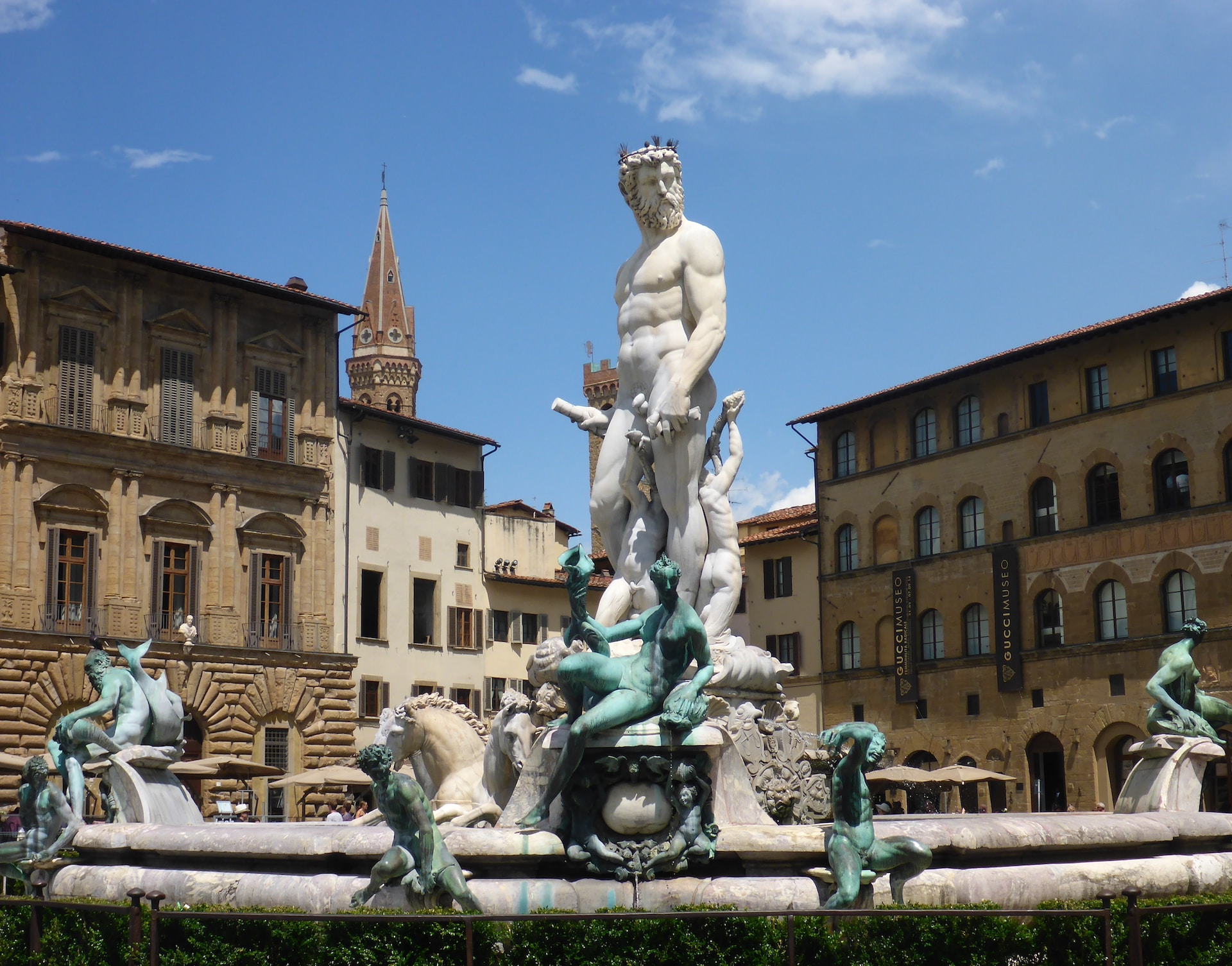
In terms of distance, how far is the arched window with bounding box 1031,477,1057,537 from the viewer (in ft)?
157

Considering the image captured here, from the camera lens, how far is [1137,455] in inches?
1779

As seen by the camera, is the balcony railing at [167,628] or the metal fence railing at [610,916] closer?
the metal fence railing at [610,916]

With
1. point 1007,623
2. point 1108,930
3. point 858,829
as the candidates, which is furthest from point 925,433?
point 1108,930

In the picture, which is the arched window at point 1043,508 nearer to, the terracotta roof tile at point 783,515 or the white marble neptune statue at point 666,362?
the terracotta roof tile at point 783,515

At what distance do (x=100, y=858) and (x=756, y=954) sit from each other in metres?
5.09

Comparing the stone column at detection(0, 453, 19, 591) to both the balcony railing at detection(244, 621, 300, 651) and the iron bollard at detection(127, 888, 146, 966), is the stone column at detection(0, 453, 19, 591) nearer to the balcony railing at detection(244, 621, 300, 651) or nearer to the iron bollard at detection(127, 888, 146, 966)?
the balcony railing at detection(244, 621, 300, 651)

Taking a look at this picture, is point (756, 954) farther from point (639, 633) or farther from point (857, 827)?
point (639, 633)

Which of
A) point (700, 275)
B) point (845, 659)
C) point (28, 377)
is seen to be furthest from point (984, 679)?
point (700, 275)

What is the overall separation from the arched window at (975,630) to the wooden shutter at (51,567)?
26.5m

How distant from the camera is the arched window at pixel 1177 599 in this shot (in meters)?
43.3

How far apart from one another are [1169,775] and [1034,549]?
36.8 m

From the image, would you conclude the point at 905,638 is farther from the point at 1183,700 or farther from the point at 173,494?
the point at 1183,700

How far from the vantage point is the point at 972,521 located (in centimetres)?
5053

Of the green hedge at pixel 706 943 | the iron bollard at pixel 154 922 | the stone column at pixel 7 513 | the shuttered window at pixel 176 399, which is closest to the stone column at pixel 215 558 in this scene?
the shuttered window at pixel 176 399
